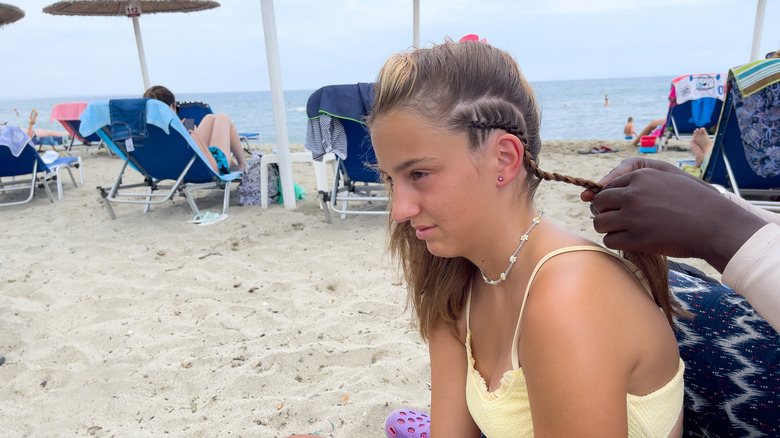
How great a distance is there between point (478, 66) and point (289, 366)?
1900mm

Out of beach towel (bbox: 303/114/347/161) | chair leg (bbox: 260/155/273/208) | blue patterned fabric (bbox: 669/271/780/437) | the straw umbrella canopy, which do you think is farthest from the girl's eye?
the straw umbrella canopy

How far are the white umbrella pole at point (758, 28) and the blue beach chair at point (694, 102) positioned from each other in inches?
31.8

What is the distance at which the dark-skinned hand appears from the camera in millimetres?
866

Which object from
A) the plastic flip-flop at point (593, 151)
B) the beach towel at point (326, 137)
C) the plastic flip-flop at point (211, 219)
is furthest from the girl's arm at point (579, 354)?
the plastic flip-flop at point (593, 151)

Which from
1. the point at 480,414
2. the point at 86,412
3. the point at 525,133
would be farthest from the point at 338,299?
the point at 525,133

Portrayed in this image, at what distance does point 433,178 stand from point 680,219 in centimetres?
47

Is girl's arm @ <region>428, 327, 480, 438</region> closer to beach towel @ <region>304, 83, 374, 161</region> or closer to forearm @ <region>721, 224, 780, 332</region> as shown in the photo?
forearm @ <region>721, 224, 780, 332</region>

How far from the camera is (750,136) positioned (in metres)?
3.81

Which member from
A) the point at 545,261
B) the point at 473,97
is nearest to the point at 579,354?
the point at 545,261

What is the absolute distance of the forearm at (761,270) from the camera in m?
0.81

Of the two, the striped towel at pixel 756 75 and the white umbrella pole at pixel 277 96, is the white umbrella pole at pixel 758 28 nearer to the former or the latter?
the striped towel at pixel 756 75

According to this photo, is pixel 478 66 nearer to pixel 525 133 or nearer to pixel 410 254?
pixel 525 133

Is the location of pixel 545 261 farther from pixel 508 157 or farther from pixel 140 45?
pixel 140 45

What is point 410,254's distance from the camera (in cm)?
155
